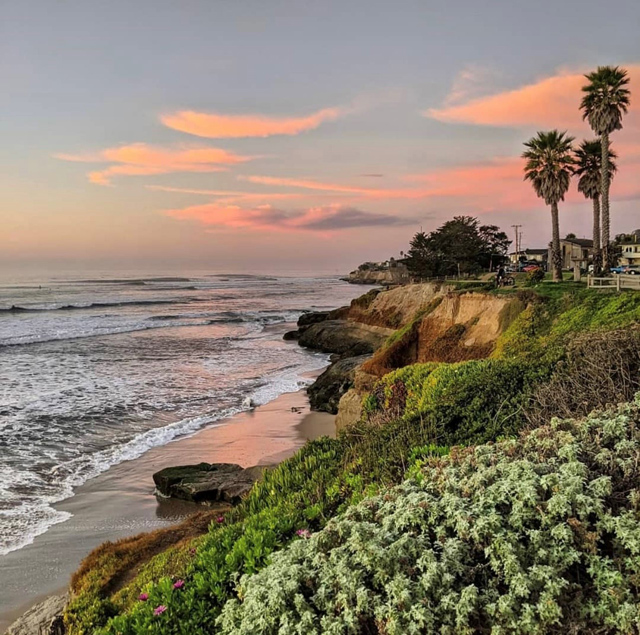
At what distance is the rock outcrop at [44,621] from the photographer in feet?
18.4

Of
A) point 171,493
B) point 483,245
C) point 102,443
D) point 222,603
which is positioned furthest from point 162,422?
point 483,245

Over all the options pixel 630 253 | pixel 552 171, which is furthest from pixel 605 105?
pixel 630 253

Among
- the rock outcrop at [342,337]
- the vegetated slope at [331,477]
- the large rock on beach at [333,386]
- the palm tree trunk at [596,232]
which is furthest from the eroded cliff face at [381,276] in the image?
the vegetated slope at [331,477]

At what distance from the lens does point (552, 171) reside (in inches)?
1318

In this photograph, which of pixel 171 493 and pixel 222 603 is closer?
pixel 222 603

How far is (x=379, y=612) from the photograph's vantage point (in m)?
3.26

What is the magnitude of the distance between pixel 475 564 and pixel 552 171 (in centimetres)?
3472

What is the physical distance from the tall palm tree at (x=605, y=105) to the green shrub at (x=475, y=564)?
3231 centimetres

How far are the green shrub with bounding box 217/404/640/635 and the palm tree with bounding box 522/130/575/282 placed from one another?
1260 inches

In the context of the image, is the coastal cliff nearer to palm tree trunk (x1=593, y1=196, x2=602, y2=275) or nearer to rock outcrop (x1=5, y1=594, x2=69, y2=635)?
rock outcrop (x1=5, y1=594, x2=69, y2=635)

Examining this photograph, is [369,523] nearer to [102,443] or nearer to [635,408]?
[635,408]

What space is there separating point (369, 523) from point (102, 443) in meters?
13.5

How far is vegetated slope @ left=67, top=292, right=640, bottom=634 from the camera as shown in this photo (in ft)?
14.0

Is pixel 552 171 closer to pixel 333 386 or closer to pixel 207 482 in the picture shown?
pixel 333 386
